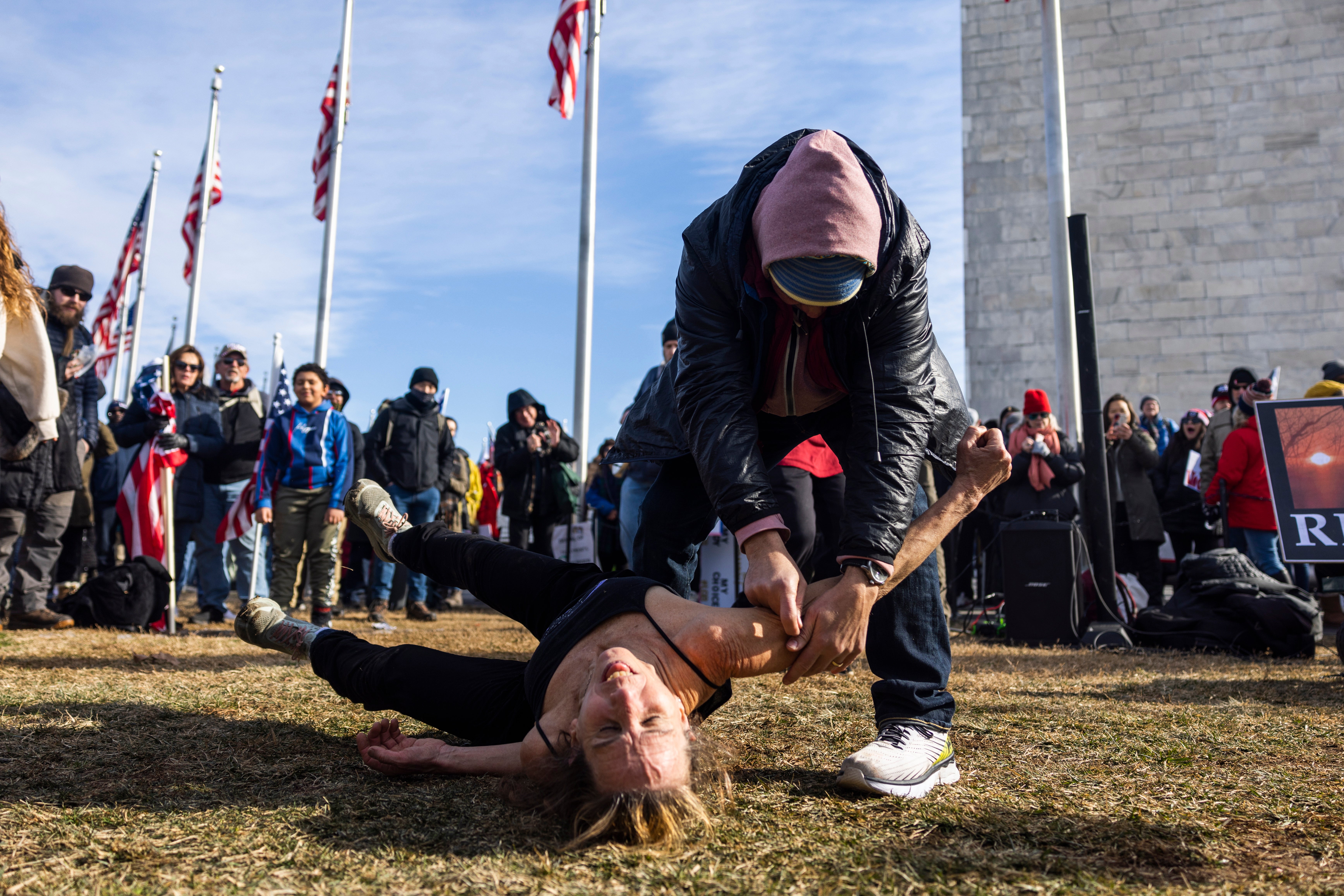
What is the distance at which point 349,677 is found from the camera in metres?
2.74

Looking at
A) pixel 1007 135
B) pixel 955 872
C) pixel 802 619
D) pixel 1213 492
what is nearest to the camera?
pixel 955 872

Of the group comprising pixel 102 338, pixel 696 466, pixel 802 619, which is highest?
pixel 102 338

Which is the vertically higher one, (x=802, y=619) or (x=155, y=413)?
(x=155, y=413)

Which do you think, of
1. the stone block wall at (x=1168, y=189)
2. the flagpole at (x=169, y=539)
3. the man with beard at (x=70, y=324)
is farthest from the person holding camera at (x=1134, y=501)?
the stone block wall at (x=1168, y=189)

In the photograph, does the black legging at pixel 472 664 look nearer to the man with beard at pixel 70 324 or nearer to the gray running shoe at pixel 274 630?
the gray running shoe at pixel 274 630

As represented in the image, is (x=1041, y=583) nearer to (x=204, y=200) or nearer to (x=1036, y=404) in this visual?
(x=1036, y=404)

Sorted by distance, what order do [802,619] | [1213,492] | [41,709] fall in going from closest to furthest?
1. [802,619]
2. [41,709]
3. [1213,492]

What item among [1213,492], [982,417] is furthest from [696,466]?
[982,417]

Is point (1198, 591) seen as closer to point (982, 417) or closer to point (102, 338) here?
point (982, 417)

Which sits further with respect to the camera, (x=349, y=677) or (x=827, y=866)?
(x=349, y=677)

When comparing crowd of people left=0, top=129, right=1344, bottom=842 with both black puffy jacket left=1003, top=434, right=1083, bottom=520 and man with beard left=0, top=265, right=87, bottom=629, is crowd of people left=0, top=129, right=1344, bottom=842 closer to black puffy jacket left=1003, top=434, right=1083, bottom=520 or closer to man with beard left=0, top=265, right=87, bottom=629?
man with beard left=0, top=265, right=87, bottom=629

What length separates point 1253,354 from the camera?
15.7 meters

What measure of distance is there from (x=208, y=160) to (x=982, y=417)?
14601 millimetres

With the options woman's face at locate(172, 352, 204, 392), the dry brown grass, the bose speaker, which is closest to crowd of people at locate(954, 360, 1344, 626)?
the bose speaker
